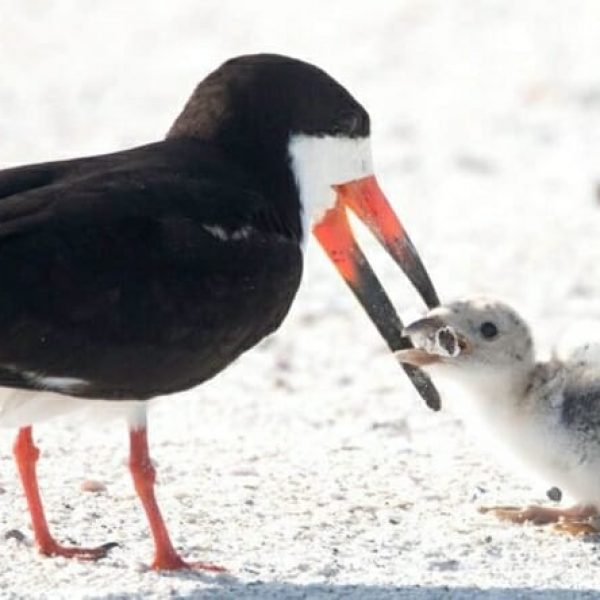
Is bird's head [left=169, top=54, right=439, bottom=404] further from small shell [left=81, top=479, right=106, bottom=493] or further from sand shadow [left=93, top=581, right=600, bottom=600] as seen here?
sand shadow [left=93, top=581, right=600, bottom=600]

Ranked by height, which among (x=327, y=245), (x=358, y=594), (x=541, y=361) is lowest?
(x=358, y=594)

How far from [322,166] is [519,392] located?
104cm

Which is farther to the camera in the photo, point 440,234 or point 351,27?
point 351,27

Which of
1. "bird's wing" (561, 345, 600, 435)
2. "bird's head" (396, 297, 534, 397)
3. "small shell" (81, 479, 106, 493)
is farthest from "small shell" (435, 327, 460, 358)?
"small shell" (81, 479, 106, 493)

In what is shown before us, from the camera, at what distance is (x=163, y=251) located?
678cm

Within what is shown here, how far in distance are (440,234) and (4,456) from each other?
5.83 meters

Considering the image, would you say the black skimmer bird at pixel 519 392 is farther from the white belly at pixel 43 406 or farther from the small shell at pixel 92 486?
the white belly at pixel 43 406

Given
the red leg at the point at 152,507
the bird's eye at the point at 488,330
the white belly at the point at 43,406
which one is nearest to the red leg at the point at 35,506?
the red leg at the point at 152,507

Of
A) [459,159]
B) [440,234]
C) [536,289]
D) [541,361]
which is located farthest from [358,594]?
[459,159]

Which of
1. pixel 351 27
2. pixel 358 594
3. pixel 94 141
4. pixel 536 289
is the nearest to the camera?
pixel 358 594

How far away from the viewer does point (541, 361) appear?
26.5 ft

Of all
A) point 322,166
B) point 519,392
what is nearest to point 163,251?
point 322,166

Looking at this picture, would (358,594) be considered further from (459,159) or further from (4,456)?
(459,159)

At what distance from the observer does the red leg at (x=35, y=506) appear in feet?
23.3
